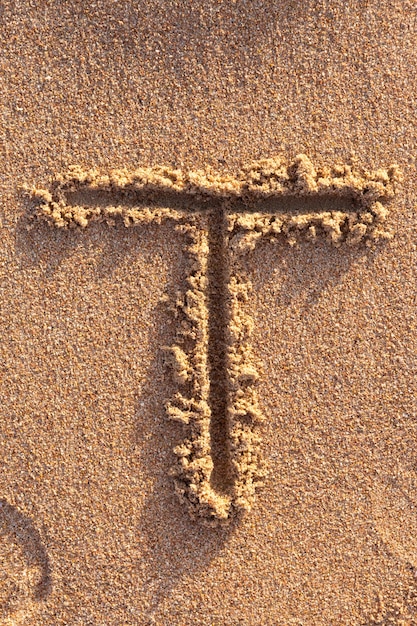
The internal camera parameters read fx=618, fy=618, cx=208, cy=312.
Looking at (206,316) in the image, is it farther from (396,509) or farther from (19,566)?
(19,566)

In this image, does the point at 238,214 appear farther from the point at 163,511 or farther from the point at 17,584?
the point at 17,584

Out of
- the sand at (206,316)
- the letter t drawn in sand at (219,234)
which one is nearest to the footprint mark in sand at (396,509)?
the sand at (206,316)

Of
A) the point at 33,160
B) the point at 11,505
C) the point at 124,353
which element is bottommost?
the point at 11,505

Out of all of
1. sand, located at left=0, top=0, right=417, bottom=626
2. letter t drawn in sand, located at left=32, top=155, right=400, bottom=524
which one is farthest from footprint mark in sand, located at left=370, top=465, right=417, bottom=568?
letter t drawn in sand, located at left=32, top=155, right=400, bottom=524

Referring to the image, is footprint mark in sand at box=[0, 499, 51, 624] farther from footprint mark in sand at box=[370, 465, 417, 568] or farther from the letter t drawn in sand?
footprint mark in sand at box=[370, 465, 417, 568]

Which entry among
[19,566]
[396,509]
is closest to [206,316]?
[396,509]

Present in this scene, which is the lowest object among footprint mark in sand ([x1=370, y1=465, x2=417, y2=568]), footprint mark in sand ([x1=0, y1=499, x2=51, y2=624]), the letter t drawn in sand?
footprint mark in sand ([x1=0, y1=499, x2=51, y2=624])

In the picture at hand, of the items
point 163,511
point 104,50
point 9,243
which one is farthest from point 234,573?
point 104,50
